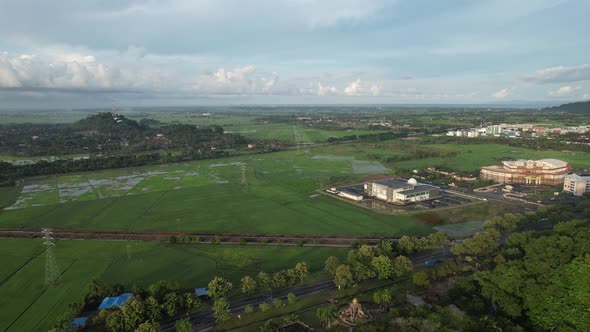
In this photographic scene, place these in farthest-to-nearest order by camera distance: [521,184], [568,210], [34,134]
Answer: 1. [34,134]
2. [521,184]
3. [568,210]

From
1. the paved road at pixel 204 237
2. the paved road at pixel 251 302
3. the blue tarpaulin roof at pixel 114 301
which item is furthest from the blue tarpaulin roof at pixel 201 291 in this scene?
the paved road at pixel 204 237

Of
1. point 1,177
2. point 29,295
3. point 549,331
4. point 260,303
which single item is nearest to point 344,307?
point 260,303

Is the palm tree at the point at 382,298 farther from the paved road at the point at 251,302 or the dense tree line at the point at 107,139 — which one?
the dense tree line at the point at 107,139

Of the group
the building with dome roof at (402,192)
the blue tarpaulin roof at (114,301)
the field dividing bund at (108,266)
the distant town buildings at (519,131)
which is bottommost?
the field dividing bund at (108,266)

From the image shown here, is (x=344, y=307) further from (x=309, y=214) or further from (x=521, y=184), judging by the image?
(x=521, y=184)

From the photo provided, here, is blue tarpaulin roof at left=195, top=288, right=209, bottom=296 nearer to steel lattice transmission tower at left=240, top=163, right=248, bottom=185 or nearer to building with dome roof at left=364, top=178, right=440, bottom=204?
building with dome roof at left=364, top=178, right=440, bottom=204

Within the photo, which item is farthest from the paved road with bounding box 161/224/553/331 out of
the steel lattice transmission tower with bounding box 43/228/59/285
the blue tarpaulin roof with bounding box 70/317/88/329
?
the steel lattice transmission tower with bounding box 43/228/59/285
